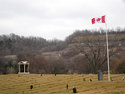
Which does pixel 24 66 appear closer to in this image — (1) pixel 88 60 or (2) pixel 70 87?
(1) pixel 88 60

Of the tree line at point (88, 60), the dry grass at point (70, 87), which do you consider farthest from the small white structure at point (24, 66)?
the dry grass at point (70, 87)

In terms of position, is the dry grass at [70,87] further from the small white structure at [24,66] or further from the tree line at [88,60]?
the tree line at [88,60]

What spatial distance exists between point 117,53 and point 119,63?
16.3 meters

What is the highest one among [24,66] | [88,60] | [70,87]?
[88,60]

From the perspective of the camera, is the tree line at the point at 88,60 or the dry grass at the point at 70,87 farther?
the tree line at the point at 88,60

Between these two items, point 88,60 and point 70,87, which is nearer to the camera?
point 70,87

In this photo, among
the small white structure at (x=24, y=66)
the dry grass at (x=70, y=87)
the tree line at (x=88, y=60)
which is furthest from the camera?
the tree line at (x=88, y=60)

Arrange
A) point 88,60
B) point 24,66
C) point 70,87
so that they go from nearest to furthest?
point 70,87 < point 24,66 < point 88,60

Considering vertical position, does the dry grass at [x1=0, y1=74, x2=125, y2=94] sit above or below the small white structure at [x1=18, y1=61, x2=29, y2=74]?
below

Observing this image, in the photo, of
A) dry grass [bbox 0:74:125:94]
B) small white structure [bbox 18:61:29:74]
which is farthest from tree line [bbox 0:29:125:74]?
dry grass [bbox 0:74:125:94]

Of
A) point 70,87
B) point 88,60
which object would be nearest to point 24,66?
point 88,60

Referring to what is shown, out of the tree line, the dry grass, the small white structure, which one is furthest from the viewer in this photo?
the tree line

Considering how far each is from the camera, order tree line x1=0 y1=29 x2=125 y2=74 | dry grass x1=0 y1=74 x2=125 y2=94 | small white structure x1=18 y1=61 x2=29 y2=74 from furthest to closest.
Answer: tree line x1=0 y1=29 x2=125 y2=74
small white structure x1=18 y1=61 x2=29 y2=74
dry grass x1=0 y1=74 x2=125 y2=94

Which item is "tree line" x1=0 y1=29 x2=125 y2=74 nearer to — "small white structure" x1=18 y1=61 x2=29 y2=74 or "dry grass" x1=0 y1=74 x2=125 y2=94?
→ "small white structure" x1=18 y1=61 x2=29 y2=74
